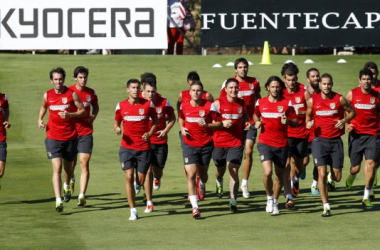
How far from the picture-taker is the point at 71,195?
19.1 metres

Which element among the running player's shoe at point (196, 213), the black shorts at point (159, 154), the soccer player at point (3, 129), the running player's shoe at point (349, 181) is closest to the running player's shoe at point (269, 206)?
the running player's shoe at point (196, 213)

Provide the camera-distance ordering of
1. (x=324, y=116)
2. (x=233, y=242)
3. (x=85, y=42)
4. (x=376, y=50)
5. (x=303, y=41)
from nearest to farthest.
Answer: (x=233, y=242)
(x=324, y=116)
(x=85, y=42)
(x=303, y=41)
(x=376, y=50)

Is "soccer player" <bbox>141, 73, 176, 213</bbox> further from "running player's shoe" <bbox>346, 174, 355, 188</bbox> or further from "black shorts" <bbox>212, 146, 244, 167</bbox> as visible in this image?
"running player's shoe" <bbox>346, 174, 355, 188</bbox>

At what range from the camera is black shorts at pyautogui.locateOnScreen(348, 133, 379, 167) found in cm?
1811

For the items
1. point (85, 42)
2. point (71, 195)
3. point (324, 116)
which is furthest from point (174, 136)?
point (324, 116)

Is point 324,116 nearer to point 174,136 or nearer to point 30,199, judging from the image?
point 30,199

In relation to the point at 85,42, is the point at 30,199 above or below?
below

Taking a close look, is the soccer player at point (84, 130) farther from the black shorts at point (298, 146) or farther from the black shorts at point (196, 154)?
the black shorts at point (298, 146)

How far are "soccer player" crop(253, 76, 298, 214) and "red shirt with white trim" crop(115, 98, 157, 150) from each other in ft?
5.91

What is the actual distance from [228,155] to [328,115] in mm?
1785

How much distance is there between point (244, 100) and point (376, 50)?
20.1 m

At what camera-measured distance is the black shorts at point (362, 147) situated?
59.4 ft

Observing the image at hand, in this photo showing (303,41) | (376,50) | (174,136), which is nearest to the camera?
(174,136)

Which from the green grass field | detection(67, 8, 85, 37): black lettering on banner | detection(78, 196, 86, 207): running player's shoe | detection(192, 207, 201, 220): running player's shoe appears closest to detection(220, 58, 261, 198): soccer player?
the green grass field
